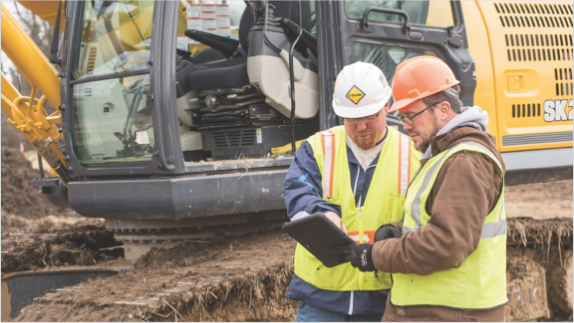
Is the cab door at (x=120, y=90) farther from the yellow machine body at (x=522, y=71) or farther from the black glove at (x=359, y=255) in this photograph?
the yellow machine body at (x=522, y=71)

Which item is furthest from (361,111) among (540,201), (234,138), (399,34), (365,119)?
(540,201)

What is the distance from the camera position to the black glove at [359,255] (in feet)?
7.97

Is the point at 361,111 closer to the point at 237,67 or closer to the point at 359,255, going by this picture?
the point at 359,255

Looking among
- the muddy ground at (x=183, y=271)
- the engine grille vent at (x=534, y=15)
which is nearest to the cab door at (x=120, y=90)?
the muddy ground at (x=183, y=271)

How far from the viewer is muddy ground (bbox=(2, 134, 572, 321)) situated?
161 inches

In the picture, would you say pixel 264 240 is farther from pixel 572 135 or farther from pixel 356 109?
pixel 572 135

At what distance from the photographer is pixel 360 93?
2.91 meters

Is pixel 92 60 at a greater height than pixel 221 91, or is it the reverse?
pixel 92 60

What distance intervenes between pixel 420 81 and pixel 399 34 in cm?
283

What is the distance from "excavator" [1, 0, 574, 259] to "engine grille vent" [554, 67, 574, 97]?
0.02 m

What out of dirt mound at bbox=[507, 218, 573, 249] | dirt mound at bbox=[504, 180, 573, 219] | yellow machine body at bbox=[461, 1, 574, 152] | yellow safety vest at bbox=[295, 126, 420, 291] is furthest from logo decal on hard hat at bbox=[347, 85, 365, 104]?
dirt mound at bbox=[504, 180, 573, 219]

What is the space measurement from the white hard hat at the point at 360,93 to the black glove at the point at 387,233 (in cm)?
54

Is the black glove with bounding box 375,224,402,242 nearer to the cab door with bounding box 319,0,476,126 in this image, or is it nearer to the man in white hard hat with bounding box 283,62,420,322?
the man in white hard hat with bounding box 283,62,420,322

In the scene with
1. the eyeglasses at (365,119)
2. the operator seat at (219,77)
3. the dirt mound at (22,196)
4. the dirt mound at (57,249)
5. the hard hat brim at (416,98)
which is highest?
the hard hat brim at (416,98)
